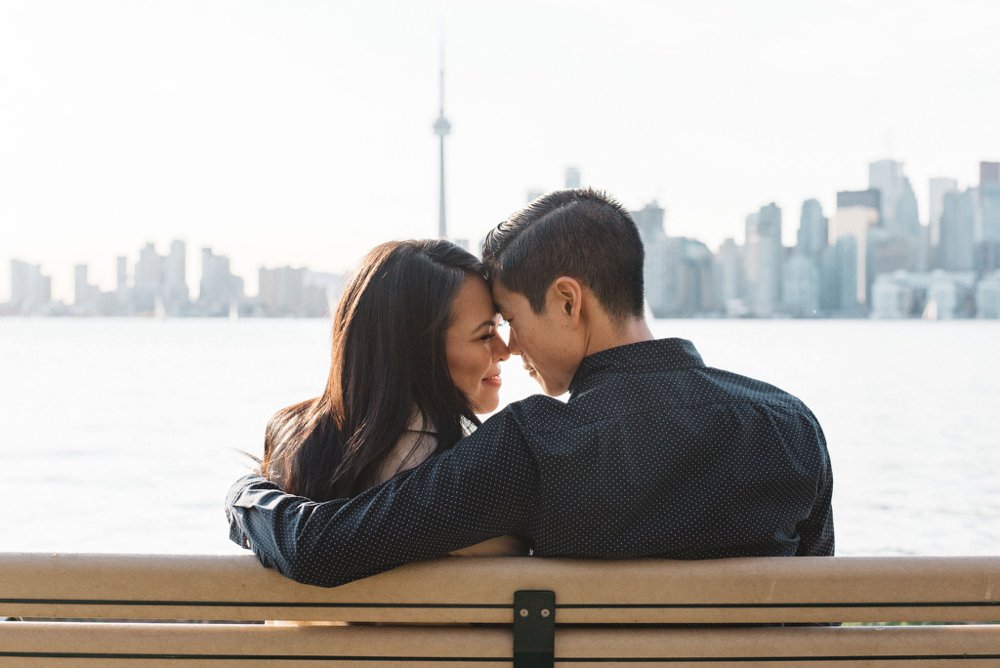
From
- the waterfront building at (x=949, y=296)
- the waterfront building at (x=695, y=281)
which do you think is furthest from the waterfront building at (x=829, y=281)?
the waterfront building at (x=949, y=296)

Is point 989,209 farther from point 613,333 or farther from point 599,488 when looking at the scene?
point 599,488

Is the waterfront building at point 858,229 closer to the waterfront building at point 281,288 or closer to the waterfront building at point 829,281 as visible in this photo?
the waterfront building at point 829,281

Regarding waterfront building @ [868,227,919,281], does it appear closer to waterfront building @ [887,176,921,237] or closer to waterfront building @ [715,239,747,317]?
waterfront building @ [887,176,921,237]

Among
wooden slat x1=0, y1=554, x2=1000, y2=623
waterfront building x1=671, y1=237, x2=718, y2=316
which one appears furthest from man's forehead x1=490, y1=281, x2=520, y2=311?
waterfront building x1=671, y1=237, x2=718, y2=316

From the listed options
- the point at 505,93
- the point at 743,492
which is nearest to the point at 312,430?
the point at 743,492

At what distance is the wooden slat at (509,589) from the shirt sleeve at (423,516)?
58mm

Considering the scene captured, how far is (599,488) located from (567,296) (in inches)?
19.7

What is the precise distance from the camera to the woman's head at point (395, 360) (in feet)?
7.70

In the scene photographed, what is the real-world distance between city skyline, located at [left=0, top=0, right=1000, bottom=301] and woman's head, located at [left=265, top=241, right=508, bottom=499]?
61707mm

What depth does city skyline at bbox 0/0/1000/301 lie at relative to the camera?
68.8 meters

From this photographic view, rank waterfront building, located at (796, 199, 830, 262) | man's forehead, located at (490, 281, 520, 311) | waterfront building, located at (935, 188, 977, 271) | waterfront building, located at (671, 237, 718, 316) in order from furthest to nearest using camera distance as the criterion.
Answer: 1. waterfront building, located at (935, 188, 977, 271)
2. waterfront building, located at (796, 199, 830, 262)
3. waterfront building, located at (671, 237, 718, 316)
4. man's forehead, located at (490, 281, 520, 311)

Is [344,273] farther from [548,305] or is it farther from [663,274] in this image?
[663,274]

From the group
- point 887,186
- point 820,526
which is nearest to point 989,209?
point 887,186

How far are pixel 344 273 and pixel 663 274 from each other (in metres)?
34.2
